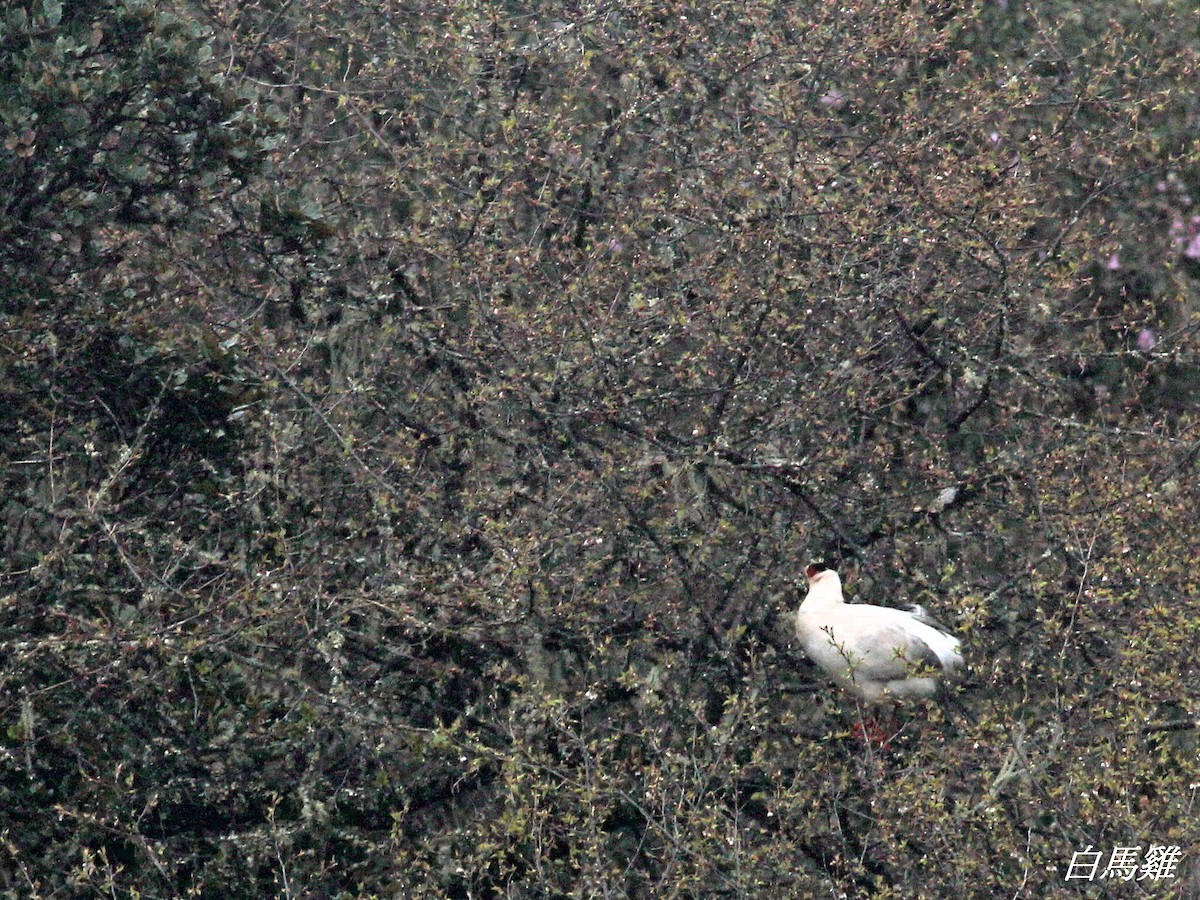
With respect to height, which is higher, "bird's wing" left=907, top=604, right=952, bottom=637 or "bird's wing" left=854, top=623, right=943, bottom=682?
"bird's wing" left=854, top=623, right=943, bottom=682

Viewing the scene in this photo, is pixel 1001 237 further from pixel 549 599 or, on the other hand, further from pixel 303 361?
pixel 303 361

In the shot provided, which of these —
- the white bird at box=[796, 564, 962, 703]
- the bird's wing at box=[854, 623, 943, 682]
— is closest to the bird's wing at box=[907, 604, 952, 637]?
the white bird at box=[796, 564, 962, 703]

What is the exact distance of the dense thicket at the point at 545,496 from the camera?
4738mm

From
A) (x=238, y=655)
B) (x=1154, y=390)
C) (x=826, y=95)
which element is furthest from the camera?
(x=1154, y=390)

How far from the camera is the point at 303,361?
5824mm

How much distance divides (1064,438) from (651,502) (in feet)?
4.67

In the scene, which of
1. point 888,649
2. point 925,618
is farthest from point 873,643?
point 925,618

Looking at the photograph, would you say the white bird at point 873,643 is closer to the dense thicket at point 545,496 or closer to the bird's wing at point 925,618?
the bird's wing at point 925,618

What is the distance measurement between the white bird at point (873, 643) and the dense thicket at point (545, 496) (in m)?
0.12

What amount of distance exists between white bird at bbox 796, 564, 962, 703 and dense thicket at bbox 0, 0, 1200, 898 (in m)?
0.12

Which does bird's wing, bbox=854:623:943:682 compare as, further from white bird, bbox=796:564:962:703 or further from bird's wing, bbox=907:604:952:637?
bird's wing, bbox=907:604:952:637

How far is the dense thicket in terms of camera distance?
4.74 metres

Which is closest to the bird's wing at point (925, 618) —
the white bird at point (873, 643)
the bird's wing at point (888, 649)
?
the white bird at point (873, 643)

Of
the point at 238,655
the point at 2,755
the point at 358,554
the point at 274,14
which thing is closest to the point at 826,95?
the point at 274,14
